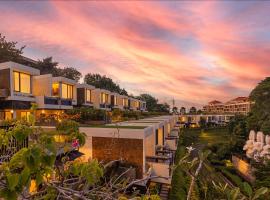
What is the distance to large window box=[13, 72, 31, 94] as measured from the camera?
20312 millimetres

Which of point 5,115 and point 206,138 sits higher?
point 5,115

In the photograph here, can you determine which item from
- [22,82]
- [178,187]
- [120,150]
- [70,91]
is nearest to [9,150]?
[120,150]

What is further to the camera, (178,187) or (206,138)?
(206,138)

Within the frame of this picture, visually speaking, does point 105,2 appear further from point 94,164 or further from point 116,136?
point 94,164

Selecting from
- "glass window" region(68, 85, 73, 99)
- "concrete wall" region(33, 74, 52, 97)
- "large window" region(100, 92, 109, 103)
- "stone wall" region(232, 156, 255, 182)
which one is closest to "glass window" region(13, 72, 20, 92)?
"concrete wall" region(33, 74, 52, 97)

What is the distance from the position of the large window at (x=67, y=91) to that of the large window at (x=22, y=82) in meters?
5.88

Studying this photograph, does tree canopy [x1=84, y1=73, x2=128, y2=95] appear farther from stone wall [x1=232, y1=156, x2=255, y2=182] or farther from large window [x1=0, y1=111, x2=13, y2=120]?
stone wall [x1=232, y1=156, x2=255, y2=182]

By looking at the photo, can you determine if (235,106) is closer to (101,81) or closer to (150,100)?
(150,100)

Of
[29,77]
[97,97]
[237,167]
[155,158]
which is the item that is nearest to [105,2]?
A: [155,158]

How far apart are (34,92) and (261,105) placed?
88.0 ft

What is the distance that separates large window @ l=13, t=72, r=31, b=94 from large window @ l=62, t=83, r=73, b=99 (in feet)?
19.3

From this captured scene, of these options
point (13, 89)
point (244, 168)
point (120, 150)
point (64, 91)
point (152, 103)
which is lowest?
point (244, 168)

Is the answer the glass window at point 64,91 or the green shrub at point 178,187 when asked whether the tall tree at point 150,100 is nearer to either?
the glass window at point 64,91

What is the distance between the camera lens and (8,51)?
31.8 meters
